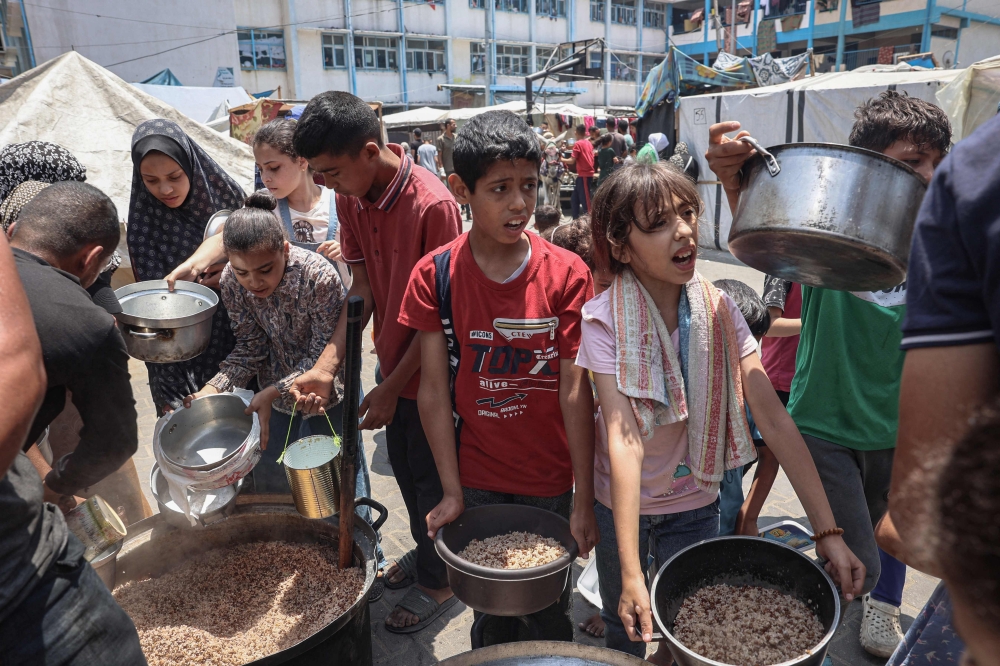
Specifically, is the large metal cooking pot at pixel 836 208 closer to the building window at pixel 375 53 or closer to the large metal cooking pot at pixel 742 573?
the large metal cooking pot at pixel 742 573

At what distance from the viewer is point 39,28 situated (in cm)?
2531

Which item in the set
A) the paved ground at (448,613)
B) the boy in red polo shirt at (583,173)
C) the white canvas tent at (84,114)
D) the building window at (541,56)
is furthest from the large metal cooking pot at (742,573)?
the building window at (541,56)

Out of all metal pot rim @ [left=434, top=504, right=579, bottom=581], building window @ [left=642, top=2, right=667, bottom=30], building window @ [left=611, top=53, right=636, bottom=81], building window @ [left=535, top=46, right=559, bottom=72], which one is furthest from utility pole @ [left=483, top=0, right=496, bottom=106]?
metal pot rim @ [left=434, top=504, right=579, bottom=581]

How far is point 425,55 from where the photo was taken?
134 feet

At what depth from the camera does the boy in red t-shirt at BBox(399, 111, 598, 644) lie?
7.09 feet

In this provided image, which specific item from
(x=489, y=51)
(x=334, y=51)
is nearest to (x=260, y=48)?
(x=334, y=51)

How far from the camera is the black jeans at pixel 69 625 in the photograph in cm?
135

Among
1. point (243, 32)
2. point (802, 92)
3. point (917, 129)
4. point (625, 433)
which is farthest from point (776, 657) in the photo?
point (243, 32)

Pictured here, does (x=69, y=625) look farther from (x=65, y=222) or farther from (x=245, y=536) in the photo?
(x=245, y=536)

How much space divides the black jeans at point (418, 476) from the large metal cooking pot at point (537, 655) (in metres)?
1.18

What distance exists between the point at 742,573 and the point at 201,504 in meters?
2.00

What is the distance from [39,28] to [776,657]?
108 feet

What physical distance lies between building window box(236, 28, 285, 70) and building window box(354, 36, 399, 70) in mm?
4403

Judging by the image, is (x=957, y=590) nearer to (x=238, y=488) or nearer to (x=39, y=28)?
(x=238, y=488)
